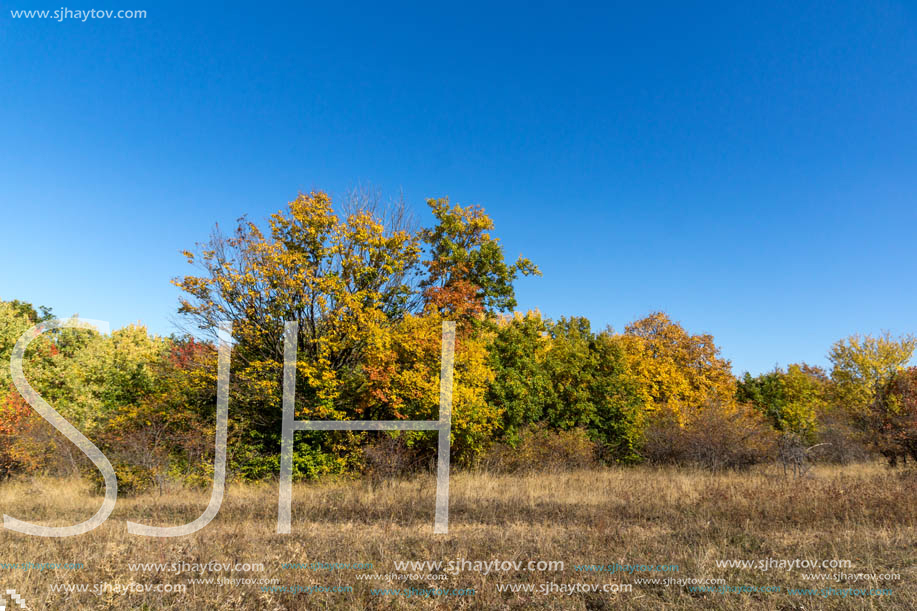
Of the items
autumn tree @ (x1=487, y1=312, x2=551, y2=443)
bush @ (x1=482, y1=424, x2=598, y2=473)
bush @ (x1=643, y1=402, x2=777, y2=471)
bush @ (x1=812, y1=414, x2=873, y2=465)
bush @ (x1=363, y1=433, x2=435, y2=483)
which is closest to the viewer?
bush @ (x1=363, y1=433, x2=435, y2=483)

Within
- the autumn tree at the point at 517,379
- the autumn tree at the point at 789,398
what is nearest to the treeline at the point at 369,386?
the autumn tree at the point at 517,379

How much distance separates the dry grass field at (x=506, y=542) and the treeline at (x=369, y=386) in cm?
276

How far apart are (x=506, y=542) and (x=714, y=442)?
502 inches

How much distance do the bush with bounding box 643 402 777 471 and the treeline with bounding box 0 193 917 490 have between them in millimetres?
67

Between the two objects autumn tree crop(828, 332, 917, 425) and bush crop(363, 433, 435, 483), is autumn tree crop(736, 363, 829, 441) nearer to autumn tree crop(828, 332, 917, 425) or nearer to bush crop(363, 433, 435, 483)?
autumn tree crop(828, 332, 917, 425)

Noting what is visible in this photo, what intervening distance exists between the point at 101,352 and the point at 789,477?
89.2ft

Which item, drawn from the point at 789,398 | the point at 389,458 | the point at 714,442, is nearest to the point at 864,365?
the point at 789,398

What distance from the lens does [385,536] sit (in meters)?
7.38

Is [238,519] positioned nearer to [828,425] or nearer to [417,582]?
[417,582]

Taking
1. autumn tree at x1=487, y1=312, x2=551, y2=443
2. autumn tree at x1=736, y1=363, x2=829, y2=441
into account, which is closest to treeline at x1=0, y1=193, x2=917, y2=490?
autumn tree at x1=487, y1=312, x2=551, y2=443

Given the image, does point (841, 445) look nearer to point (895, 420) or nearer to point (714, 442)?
point (895, 420)

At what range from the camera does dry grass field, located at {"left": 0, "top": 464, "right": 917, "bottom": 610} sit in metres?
4.95

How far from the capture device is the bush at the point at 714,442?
52.6 feet

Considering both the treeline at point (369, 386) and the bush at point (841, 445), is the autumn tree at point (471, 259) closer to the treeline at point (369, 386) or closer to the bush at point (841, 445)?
the treeline at point (369, 386)
